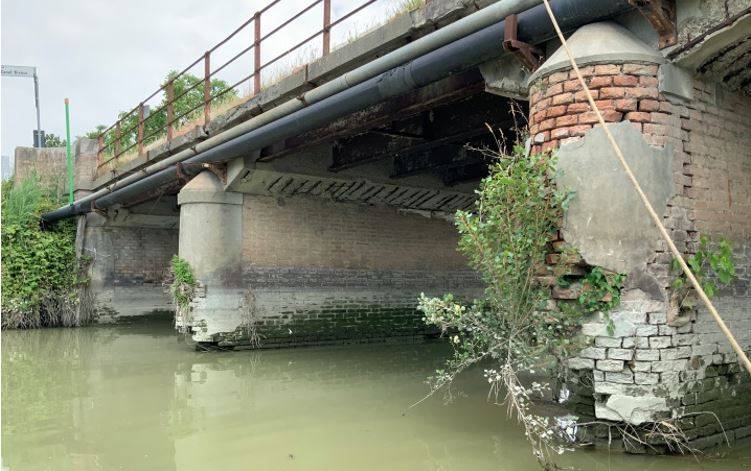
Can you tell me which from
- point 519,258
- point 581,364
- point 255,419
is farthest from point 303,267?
point 581,364

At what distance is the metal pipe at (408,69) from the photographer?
16.9 feet

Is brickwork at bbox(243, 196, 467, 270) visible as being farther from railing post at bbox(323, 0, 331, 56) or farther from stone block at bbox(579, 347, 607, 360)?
stone block at bbox(579, 347, 607, 360)

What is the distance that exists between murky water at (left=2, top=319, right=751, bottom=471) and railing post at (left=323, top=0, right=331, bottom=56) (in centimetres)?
456

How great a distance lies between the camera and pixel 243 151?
32.7 feet

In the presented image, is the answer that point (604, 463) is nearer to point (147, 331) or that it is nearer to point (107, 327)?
point (147, 331)

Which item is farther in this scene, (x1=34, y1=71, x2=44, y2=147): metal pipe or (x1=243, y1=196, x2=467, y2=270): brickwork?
(x1=34, y1=71, x2=44, y2=147): metal pipe

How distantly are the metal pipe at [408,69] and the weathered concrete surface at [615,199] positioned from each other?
1.06 meters

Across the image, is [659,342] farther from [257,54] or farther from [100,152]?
[100,152]

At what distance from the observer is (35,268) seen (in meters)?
15.6

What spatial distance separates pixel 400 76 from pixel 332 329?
676 centimetres

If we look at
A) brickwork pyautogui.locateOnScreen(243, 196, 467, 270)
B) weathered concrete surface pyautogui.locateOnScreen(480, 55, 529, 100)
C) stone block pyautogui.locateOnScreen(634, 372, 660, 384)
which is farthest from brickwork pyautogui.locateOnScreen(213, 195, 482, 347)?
stone block pyautogui.locateOnScreen(634, 372, 660, 384)

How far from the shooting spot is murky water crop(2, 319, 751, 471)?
482cm

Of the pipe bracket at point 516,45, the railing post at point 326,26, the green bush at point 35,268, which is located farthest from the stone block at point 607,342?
the green bush at point 35,268

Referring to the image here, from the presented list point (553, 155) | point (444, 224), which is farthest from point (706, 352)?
point (444, 224)
